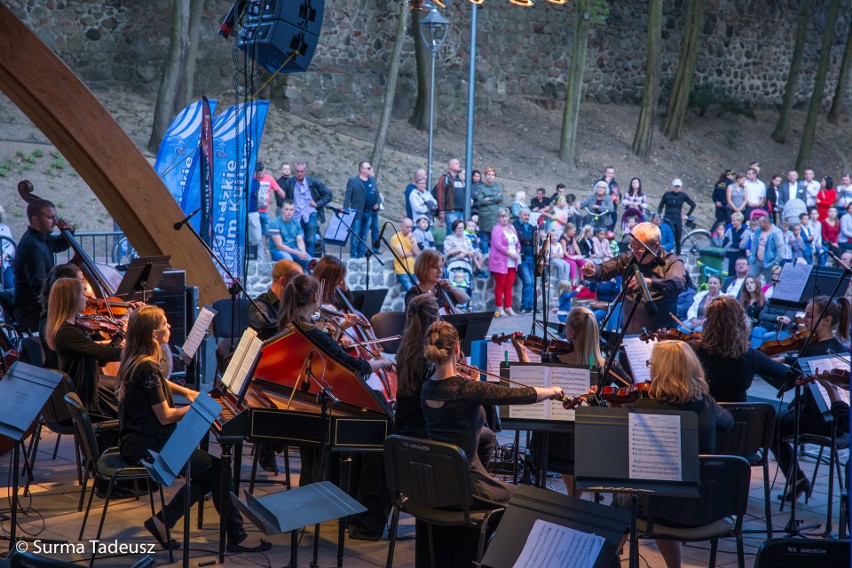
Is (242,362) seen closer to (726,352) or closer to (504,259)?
(726,352)

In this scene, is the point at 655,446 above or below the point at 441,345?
below

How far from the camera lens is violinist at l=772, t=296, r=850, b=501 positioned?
6.34 meters

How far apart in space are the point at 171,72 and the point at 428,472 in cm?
1653

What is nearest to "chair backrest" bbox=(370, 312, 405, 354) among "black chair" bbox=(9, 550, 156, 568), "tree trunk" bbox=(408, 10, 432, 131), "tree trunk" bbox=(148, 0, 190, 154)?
"black chair" bbox=(9, 550, 156, 568)

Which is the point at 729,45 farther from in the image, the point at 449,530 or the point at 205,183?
the point at 449,530

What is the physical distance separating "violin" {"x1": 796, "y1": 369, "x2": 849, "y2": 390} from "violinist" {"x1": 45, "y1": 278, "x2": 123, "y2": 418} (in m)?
4.09

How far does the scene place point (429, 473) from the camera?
16.0ft

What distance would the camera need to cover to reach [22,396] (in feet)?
17.1

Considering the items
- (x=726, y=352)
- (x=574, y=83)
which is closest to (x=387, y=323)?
(x=726, y=352)

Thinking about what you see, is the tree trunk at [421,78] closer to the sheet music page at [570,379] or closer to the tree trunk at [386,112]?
the tree trunk at [386,112]

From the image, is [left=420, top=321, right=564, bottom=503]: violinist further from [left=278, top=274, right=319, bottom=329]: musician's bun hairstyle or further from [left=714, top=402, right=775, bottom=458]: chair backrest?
[left=278, top=274, right=319, bottom=329]: musician's bun hairstyle

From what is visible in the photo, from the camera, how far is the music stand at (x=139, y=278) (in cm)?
796

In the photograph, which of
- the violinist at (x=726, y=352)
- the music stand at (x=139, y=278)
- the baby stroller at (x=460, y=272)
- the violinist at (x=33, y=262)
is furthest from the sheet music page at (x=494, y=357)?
the baby stroller at (x=460, y=272)

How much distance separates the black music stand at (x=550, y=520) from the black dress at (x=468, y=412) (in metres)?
1.15
